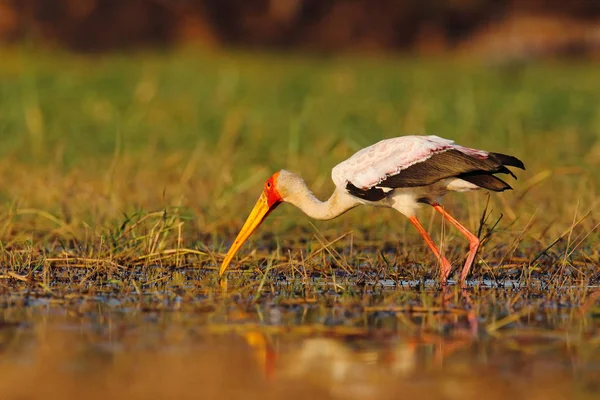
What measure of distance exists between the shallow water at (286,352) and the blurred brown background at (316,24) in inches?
657

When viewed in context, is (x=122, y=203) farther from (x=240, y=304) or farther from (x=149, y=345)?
(x=149, y=345)

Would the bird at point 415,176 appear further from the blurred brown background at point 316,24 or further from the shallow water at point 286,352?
the blurred brown background at point 316,24

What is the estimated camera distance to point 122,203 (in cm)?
891

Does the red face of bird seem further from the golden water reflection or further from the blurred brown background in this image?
the blurred brown background

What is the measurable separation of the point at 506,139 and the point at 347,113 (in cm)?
204

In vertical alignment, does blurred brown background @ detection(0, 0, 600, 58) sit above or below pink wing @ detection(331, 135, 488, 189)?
above

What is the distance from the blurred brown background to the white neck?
14982mm

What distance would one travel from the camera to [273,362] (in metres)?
4.81

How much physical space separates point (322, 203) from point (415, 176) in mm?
756

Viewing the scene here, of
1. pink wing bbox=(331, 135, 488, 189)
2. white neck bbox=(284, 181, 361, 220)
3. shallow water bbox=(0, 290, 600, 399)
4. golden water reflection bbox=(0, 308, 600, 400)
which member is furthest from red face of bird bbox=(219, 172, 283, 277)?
golden water reflection bbox=(0, 308, 600, 400)

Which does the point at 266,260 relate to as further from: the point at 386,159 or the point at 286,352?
the point at 286,352

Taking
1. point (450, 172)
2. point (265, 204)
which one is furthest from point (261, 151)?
point (450, 172)

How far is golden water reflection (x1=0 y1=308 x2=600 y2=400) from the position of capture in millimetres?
4359

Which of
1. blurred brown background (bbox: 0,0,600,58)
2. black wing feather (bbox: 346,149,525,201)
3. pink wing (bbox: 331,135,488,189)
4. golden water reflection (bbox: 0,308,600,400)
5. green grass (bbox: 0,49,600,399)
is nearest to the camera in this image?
golden water reflection (bbox: 0,308,600,400)
